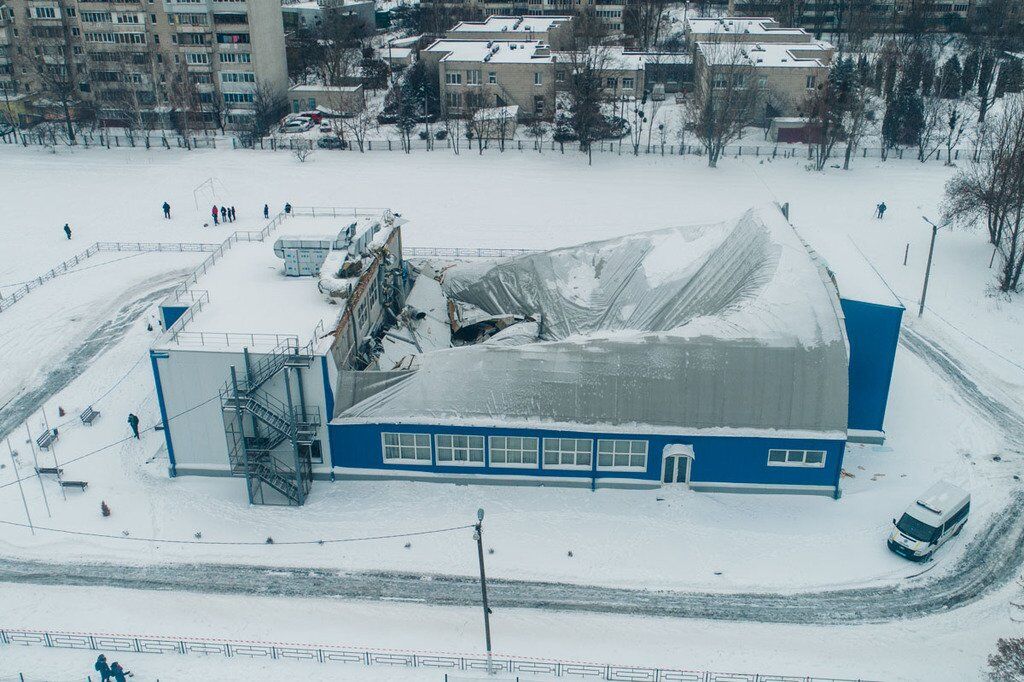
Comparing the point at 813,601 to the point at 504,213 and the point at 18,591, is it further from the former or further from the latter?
the point at 504,213

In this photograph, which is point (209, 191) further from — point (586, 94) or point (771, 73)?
point (771, 73)

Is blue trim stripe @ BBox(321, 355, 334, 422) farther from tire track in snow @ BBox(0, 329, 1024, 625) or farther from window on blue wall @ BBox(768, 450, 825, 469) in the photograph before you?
window on blue wall @ BBox(768, 450, 825, 469)

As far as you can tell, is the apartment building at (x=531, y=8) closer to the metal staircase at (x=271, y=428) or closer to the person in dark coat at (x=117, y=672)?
the metal staircase at (x=271, y=428)

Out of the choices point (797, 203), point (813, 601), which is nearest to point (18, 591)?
point (813, 601)

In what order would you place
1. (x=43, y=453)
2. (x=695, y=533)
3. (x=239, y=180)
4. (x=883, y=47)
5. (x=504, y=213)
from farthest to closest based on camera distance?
1. (x=883, y=47)
2. (x=239, y=180)
3. (x=504, y=213)
4. (x=43, y=453)
5. (x=695, y=533)

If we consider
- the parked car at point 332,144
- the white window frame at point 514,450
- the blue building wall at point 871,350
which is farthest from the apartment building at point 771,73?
the white window frame at point 514,450
